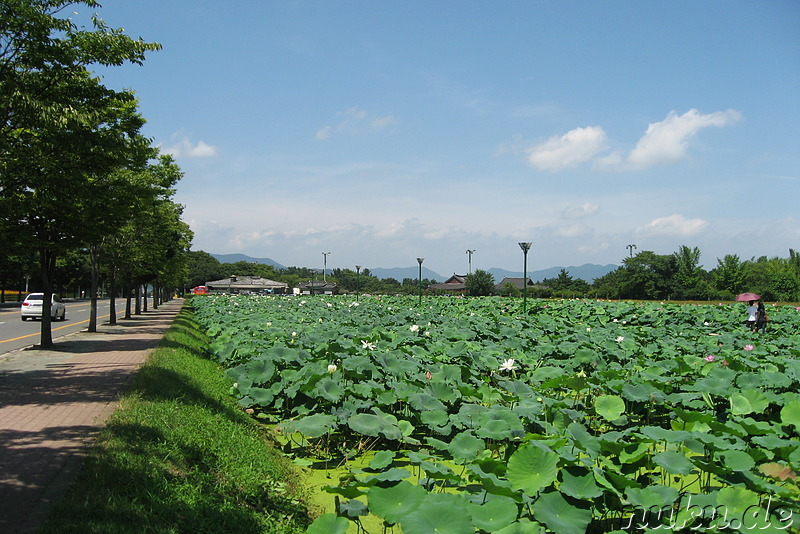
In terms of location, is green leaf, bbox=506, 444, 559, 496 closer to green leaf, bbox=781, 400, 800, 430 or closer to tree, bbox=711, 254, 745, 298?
green leaf, bbox=781, 400, 800, 430

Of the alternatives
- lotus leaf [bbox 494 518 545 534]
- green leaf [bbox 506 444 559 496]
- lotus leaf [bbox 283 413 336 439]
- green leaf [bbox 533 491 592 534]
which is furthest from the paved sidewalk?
green leaf [bbox 533 491 592 534]

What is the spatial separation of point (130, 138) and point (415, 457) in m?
11.1

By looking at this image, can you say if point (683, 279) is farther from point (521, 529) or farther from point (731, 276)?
point (521, 529)

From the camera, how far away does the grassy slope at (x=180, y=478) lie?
3549 mm

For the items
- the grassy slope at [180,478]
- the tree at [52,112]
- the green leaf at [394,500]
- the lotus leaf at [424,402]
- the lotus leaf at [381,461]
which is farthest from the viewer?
the tree at [52,112]

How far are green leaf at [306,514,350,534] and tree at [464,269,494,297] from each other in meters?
62.0

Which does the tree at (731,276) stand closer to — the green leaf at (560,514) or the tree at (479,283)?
the tree at (479,283)

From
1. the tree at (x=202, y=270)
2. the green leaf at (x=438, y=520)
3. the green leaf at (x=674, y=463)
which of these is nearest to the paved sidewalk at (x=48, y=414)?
the green leaf at (x=438, y=520)

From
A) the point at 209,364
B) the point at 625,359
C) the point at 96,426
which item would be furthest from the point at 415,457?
the point at 209,364

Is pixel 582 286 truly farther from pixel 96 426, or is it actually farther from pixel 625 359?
pixel 96 426

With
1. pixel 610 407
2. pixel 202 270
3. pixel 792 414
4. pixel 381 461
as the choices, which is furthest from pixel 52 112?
pixel 202 270

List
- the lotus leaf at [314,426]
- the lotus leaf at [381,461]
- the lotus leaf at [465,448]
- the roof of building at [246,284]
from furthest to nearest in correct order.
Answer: the roof of building at [246,284] → the lotus leaf at [314,426] → the lotus leaf at [465,448] → the lotus leaf at [381,461]

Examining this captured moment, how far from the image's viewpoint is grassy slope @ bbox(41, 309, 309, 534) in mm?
3549

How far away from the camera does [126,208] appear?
13.0 meters
